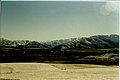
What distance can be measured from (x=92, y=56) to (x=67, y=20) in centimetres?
70

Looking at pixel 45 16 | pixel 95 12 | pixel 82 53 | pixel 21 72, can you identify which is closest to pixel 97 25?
pixel 95 12

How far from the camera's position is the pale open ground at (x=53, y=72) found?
437 cm

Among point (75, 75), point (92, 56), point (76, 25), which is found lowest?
point (75, 75)

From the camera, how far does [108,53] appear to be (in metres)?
4.55

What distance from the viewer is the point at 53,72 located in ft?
14.6

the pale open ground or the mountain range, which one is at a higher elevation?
the mountain range

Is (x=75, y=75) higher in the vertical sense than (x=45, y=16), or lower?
lower

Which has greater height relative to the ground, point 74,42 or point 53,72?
point 74,42

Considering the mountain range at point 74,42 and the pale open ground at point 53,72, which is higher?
the mountain range at point 74,42

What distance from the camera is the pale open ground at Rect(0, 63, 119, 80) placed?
14.3 feet

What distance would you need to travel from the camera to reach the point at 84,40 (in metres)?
4.47

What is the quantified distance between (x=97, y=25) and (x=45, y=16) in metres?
0.79

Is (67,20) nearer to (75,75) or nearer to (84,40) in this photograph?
(84,40)

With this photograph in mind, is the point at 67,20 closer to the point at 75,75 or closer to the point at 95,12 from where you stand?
the point at 95,12
